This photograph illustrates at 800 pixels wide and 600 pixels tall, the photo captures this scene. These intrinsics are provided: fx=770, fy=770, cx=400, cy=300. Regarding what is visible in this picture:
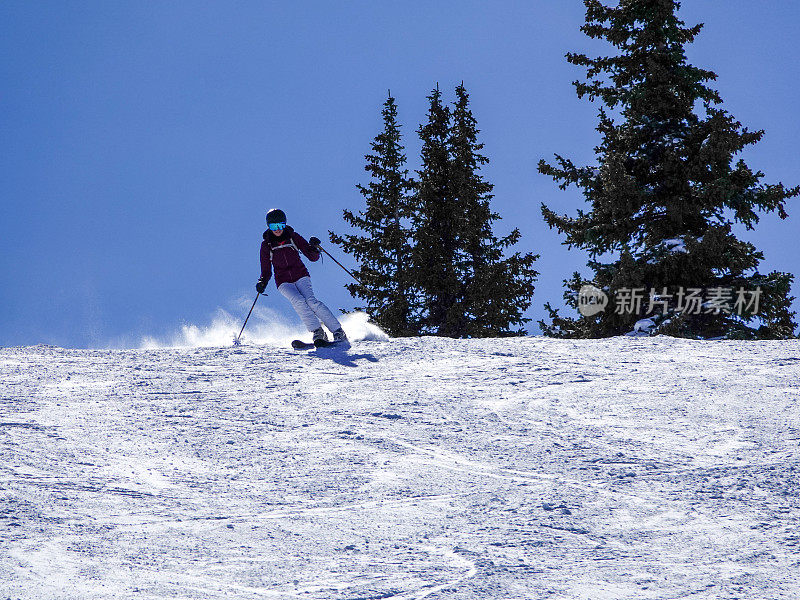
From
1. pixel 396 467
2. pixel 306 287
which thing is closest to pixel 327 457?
pixel 396 467

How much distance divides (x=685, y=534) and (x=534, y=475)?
1.27m

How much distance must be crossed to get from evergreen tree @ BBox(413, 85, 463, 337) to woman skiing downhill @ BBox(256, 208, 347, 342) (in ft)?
43.6

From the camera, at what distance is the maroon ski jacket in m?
12.0

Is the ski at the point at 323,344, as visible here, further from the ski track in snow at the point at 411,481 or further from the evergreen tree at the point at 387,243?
the evergreen tree at the point at 387,243

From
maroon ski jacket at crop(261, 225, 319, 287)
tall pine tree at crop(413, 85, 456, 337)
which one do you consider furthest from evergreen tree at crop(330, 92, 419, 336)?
maroon ski jacket at crop(261, 225, 319, 287)

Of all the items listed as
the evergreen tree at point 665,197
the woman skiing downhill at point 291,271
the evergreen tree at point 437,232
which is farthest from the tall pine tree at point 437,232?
the woman skiing downhill at point 291,271

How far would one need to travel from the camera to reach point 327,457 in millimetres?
6395

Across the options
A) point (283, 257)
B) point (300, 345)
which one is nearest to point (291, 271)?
point (283, 257)

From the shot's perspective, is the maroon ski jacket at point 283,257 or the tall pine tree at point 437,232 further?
the tall pine tree at point 437,232

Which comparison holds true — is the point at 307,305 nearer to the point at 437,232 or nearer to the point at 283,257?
the point at 283,257

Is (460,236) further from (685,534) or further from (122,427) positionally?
(685,534)

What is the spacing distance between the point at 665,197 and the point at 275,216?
12.1 m

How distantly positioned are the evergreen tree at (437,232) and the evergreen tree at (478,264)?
0.22 meters

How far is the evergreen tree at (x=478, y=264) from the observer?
25.5 meters
